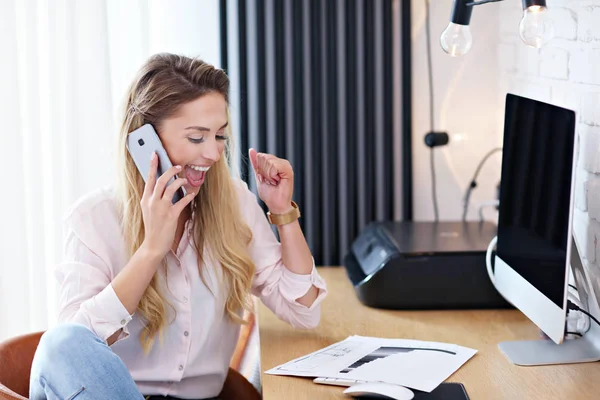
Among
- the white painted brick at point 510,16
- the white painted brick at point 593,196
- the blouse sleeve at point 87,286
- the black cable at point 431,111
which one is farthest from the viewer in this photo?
the black cable at point 431,111

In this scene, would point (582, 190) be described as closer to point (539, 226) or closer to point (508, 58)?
point (539, 226)

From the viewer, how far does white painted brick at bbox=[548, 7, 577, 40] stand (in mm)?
1714

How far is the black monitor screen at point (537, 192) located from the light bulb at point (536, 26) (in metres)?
0.12

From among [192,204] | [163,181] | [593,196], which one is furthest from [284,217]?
[593,196]

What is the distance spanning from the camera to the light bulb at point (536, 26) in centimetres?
146

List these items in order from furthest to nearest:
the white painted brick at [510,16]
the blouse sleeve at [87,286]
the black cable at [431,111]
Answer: the black cable at [431,111] < the white painted brick at [510,16] < the blouse sleeve at [87,286]

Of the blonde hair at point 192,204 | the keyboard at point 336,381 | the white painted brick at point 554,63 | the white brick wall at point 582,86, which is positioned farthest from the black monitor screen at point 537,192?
the blonde hair at point 192,204

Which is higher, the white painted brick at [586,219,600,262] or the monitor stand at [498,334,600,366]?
the white painted brick at [586,219,600,262]

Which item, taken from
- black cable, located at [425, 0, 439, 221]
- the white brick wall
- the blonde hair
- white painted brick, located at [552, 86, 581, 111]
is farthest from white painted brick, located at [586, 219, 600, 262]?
black cable, located at [425, 0, 439, 221]

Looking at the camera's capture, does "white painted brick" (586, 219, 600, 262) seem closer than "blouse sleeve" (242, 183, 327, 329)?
Yes

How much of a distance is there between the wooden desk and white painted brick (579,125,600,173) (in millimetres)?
366

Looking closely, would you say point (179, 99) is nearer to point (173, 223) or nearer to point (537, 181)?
point (173, 223)

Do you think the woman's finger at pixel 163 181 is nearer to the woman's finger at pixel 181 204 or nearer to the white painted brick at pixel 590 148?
the woman's finger at pixel 181 204

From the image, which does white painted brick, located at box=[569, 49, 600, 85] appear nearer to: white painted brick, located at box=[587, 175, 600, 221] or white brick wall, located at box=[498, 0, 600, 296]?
white brick wall, located at box=[498, 0, 600, 296]
